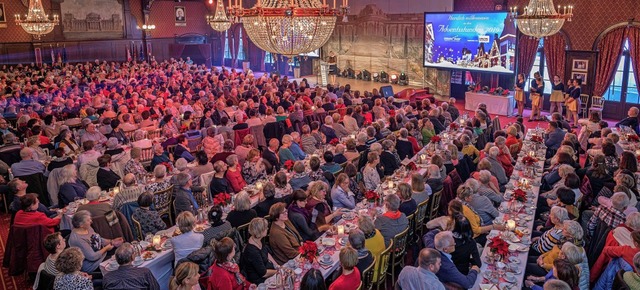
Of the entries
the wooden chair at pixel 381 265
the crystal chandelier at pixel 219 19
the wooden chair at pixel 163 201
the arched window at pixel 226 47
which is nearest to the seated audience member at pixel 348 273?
the wooden chair at pixel 381 265

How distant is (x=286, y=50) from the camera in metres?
4.96

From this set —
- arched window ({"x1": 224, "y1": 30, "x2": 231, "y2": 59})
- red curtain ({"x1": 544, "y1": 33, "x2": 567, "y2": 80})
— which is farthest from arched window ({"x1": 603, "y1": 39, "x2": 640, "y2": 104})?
arched window ({"x1": 224, "y1": 30, "x2": 231, "y2": 59})

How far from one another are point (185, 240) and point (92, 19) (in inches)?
907

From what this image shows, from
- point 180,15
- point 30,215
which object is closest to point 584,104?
point 30,215

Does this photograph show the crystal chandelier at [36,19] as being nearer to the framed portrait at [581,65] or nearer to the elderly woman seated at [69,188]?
the elderly woman seated at [69,188]

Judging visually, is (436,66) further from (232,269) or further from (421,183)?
(232,269)

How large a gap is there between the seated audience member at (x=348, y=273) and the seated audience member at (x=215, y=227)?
5.71 feet

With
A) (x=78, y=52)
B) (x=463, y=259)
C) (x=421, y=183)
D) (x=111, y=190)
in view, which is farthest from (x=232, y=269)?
(x=78, y=52)

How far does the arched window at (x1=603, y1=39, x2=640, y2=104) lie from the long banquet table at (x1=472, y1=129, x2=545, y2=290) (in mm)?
9048

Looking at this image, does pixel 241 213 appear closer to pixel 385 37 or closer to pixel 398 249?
pixel 398 249

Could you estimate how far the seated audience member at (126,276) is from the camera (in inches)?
190

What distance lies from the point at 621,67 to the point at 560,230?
12.0m

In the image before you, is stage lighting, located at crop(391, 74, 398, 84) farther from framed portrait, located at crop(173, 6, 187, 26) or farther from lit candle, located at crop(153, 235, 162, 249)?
lit candle, located at crop(153, 235, 162, 249)

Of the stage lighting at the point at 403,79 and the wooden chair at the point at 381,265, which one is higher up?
the stage lighting at the point at 403,79
